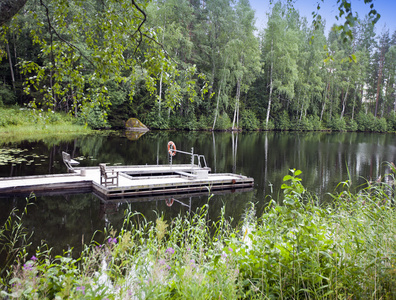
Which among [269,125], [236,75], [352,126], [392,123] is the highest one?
[236,75]

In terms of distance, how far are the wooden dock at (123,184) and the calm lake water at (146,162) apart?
21.2 inches

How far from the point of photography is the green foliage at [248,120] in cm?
4278

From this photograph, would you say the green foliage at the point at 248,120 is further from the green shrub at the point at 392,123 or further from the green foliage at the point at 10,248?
the green foliage at the point at 10,248

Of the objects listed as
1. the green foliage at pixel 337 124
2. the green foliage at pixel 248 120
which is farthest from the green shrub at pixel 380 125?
the green foliage at pixel 248 120

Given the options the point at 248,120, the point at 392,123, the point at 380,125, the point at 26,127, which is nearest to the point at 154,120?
the point at 248,120

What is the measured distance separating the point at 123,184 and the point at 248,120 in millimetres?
33826

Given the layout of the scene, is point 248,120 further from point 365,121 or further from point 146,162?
point 146,162

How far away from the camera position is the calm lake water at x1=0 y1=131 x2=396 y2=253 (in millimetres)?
7777

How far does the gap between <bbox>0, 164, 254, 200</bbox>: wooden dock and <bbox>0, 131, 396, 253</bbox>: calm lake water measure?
538 millimetres

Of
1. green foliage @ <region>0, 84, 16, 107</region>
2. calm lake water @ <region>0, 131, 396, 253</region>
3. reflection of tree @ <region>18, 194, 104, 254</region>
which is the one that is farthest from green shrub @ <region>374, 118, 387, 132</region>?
reflection of tree @ <region>18, 194, 104, 254</region>

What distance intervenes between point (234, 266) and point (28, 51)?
37404 millimetres

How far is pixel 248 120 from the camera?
A: 42938 mm

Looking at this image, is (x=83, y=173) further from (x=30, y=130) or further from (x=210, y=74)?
(x=210, y=74)

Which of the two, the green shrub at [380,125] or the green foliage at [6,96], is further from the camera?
the green shrub at [380,125]
